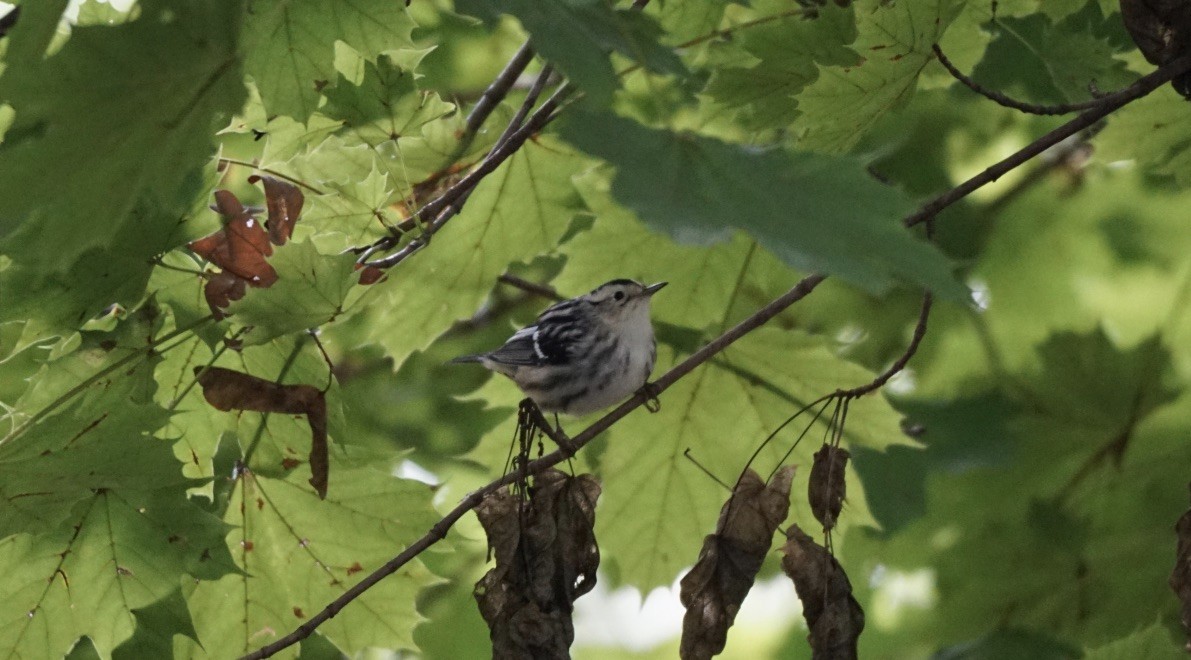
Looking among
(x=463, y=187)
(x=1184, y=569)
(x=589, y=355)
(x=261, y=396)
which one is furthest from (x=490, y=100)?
(x=1184, y=569)

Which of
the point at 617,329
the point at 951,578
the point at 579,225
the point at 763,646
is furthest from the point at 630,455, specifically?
the point at 763,646

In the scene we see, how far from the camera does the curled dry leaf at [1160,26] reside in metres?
2.28

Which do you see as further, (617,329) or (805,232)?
(617,329)

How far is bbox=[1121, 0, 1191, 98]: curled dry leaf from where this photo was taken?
228cm

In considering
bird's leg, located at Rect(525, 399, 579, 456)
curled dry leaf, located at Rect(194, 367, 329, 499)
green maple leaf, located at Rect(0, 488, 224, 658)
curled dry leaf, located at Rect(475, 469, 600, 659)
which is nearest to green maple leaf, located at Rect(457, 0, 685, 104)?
bird's leg, located at Rect(525, 399, 579, 456)

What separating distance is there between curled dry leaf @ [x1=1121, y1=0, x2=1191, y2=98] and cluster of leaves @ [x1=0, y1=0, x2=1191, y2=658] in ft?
1.08

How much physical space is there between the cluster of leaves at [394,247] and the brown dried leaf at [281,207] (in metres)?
0.02

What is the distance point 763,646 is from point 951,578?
4.71 ft

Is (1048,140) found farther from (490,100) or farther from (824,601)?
(490,100)

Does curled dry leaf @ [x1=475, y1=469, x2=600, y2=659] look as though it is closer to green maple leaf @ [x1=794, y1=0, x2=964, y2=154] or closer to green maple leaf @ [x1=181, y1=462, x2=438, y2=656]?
green maple leaf @ [x1=181, y1=462, x2=438, y2=656]

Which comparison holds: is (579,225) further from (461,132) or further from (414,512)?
(414,512)

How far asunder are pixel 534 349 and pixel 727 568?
5.34ft

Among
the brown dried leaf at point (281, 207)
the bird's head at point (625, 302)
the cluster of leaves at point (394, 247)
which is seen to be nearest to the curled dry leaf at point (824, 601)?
the cluster of leaves at point (394, 247)

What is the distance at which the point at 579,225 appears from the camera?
3.57m
